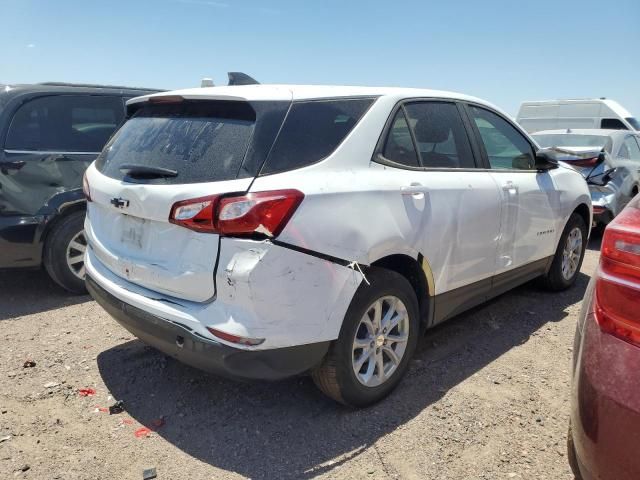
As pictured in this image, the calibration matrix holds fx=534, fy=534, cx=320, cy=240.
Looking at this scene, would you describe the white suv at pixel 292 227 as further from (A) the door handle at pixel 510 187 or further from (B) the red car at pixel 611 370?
(B) the red car at pixel 611 370

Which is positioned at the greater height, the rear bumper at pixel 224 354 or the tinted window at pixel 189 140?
the tinted window at pixel 189 140

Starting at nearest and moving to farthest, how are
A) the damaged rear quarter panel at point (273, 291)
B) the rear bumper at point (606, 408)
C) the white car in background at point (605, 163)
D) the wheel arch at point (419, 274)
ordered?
the rear bumper at point (606, 408), the damaged rear quarter panel at point (273, 291), the wheel arch at point (419, 274), the white car in background at point (605, 163)

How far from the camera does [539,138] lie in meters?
9.09

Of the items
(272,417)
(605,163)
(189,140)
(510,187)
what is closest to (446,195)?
(510,187)

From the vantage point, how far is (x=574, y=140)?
860 centimetres

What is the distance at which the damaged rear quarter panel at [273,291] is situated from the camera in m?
2.38

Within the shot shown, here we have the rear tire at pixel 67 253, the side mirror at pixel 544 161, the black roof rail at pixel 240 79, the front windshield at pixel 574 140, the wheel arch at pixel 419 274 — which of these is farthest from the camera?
the front windshield at pixel 574 140

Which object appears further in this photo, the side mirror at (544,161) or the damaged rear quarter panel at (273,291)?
the side mirror at (544,161)

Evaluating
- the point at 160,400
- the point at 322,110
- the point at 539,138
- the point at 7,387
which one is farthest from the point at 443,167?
the point at 539,138

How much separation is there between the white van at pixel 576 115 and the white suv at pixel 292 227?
1081 cm

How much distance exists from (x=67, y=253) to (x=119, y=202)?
2.23 meters

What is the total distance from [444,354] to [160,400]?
76.8 inches

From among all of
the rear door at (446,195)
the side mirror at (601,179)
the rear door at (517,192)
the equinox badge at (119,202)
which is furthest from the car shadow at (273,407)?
the side mirror at (601,179)

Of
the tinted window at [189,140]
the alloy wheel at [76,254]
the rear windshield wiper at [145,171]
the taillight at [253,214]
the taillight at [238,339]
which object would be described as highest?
the tinted window at [189,140]
